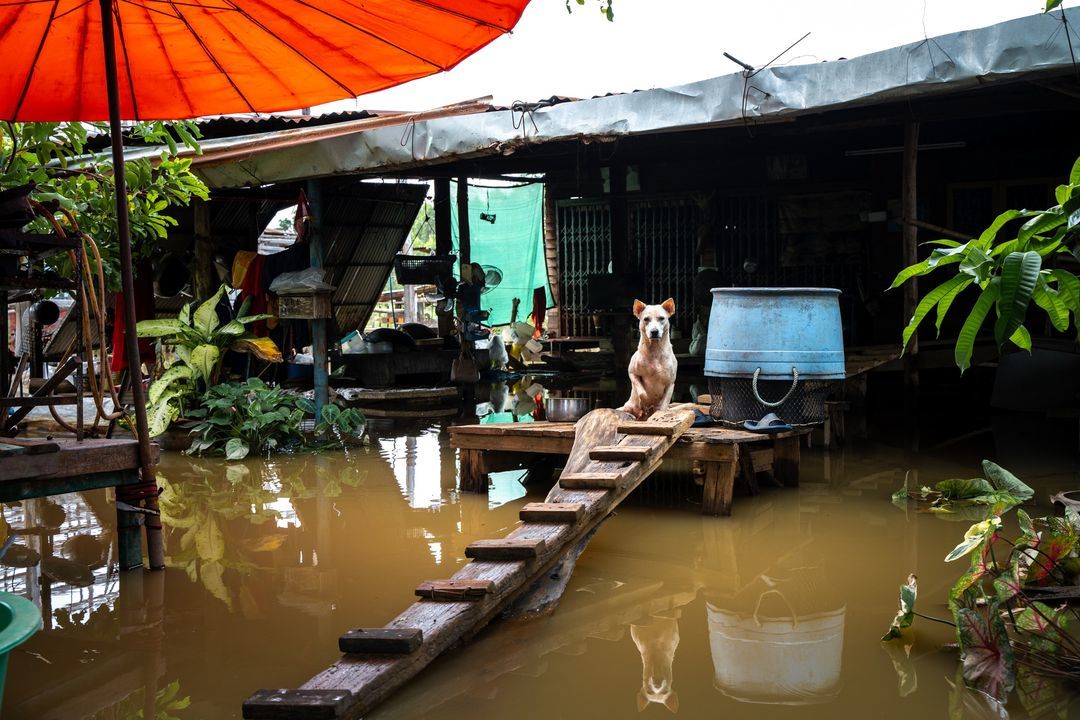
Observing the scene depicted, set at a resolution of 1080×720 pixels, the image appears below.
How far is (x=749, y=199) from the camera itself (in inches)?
481

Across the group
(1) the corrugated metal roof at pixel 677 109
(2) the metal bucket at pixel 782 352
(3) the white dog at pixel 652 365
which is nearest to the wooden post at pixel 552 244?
(1) the corrugated metal roof at pixel 677 109

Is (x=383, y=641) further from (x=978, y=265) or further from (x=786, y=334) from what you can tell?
(x=786, y=334)

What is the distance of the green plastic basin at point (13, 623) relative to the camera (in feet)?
7.81

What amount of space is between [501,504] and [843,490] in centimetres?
227

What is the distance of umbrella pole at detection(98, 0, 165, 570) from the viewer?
13.1ft

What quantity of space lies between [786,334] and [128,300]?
13.5 feet

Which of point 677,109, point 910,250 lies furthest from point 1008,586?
point 910,250

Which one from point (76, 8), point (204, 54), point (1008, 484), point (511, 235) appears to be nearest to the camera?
point (76, 8)

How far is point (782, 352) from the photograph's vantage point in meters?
6.34

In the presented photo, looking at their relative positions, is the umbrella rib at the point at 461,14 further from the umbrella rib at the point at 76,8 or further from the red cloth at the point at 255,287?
the red cloth at the point at 255,287

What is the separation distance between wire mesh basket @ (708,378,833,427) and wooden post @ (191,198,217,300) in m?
6.55

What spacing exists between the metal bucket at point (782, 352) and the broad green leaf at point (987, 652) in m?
3.13

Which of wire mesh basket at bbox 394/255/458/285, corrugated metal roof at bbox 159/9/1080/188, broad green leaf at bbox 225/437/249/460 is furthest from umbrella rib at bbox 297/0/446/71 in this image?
wire mesh basket at bbox 394/255/458/285

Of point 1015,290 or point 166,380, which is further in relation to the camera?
point 166,380
